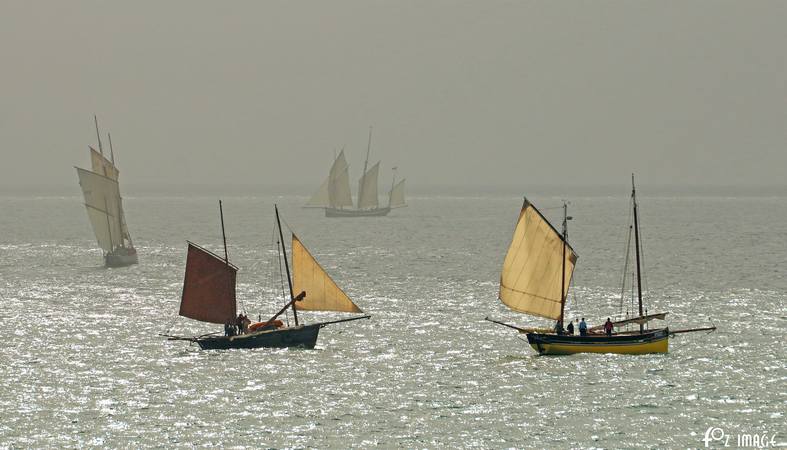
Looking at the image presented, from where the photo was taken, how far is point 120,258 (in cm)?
11575

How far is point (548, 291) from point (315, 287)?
12.0 metres

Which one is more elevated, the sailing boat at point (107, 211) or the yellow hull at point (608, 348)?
the sailing boat at point (107, 211)

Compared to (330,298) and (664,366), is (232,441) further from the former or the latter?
(664,366)

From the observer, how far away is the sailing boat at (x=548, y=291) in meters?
58.8

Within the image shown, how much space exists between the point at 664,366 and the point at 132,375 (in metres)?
24.9

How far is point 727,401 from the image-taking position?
48344 millimetres

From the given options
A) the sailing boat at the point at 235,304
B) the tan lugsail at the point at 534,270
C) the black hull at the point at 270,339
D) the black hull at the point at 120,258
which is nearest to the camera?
the tan lugsail at the point at 534,270

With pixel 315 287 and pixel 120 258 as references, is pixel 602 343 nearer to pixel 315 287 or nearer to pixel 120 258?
pixel 315 287

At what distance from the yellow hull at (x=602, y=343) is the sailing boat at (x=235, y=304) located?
31.0 feet

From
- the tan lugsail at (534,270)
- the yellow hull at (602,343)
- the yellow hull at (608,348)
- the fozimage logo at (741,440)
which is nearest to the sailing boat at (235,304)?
the tan lugsail at (534,270)

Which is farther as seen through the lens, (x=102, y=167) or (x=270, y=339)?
(x=102, y=167)

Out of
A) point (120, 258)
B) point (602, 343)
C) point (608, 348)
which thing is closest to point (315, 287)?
point (602, 343)

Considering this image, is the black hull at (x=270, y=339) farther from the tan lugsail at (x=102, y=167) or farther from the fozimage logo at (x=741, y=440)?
the tan lugsail at (x=102, y=167)

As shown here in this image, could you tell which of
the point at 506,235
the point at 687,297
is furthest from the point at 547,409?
the point at 506,235
